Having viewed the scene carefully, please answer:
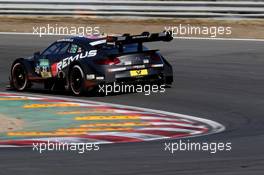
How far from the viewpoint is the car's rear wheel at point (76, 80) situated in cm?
1764

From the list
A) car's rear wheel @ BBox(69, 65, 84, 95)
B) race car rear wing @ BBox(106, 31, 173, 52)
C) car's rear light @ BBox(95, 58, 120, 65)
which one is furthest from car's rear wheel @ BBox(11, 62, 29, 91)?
race car rear wing @ BBox(106, 31, 173, 52)

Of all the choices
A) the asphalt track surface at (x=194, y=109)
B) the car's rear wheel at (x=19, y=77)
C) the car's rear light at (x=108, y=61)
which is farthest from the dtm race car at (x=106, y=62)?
the car's rear wheel at (x=19, y=77)

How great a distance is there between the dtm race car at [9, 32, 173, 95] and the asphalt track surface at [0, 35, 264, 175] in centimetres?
40

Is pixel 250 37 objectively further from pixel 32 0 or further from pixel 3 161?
pixel 3 161

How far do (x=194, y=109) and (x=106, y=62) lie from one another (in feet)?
8.45

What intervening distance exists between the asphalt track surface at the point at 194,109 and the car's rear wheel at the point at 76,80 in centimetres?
39

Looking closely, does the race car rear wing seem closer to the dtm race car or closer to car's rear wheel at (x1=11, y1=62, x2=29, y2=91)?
the dtm race car

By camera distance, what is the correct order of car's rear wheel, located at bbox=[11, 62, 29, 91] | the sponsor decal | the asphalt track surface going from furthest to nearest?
car's rear wheel, located at bbox=[11, 62, 29, 91] → the sponsor decal → the asphalt track surface

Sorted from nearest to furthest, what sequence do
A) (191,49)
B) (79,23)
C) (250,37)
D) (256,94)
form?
(256,94)
(191,49)
(250,37)
(79,23)

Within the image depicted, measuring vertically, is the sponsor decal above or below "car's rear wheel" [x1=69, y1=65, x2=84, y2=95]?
above

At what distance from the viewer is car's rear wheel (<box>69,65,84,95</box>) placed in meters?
17.6

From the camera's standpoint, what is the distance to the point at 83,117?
14922 millimetres

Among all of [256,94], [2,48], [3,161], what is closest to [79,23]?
[2,48]

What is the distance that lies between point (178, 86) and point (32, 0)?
47.9 ft
